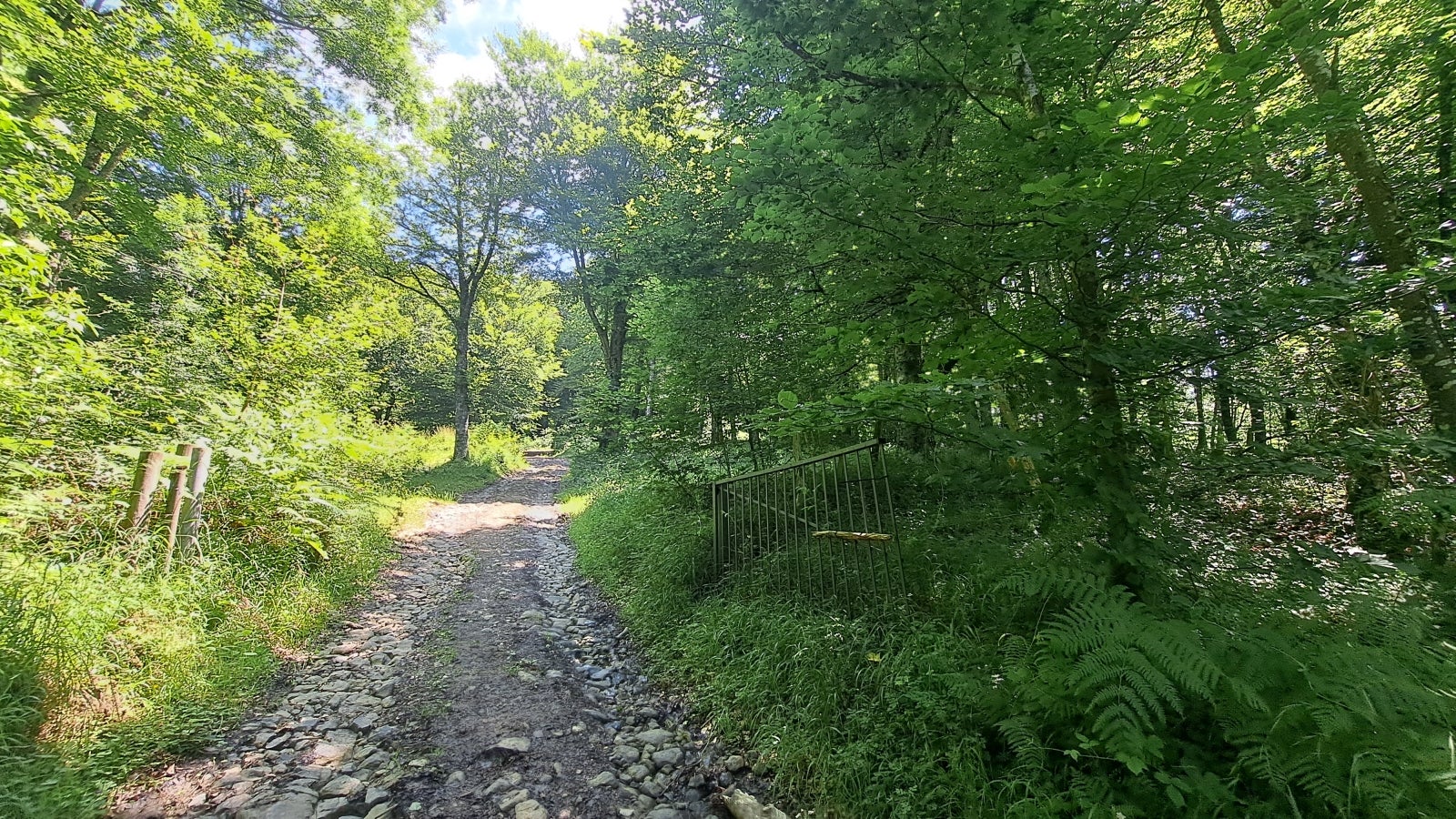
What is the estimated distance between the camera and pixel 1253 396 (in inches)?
125

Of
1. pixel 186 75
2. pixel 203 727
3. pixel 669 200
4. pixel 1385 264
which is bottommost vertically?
pixel 203 727

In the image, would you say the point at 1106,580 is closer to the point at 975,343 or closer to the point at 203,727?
the point at 975,343

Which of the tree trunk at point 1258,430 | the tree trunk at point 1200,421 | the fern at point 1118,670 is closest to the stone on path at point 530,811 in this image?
the fern at point 1118,670

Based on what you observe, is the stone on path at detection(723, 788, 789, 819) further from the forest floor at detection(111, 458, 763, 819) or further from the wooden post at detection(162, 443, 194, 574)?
the wooden post at detection(162, 443, 194, 574)

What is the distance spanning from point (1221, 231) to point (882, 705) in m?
3.33

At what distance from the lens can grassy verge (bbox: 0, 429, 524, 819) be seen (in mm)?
2605

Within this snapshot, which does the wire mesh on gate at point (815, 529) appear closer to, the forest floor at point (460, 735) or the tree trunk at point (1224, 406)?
the forest floor at point (460, 735)

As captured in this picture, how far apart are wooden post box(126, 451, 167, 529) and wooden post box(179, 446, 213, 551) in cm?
22

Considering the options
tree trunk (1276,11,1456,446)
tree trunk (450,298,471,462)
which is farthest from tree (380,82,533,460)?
tree trunk (1276,11,1456,446)

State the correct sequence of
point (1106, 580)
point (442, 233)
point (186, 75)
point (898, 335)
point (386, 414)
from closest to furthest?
point (1106, 580) → point (898, 335) → point (186, 75) → point (442, 233) → point (386, 414)

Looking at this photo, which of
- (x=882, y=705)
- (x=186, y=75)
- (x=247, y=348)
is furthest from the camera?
(x=247, y=348)

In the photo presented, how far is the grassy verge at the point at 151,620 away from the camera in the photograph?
8.55 feet

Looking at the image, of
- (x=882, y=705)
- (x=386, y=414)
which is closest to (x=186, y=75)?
(x=882, y=705)

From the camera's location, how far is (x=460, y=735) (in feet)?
11.0
